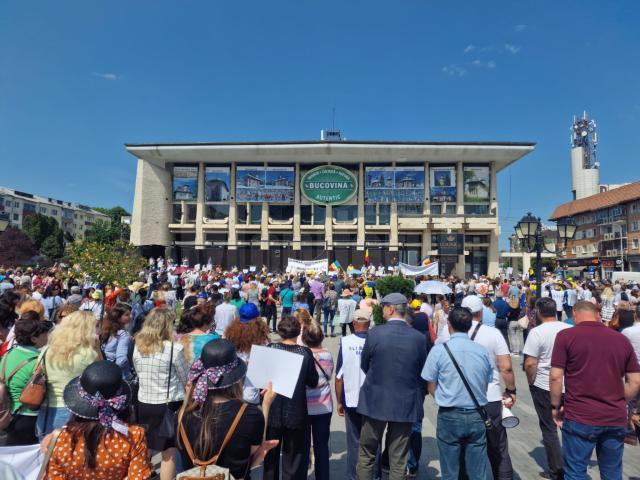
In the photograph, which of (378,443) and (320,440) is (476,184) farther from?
(320,440)

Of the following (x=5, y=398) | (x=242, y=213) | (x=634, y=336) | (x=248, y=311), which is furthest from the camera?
(x=242, y=213)

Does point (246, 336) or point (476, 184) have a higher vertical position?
point (476, 184)

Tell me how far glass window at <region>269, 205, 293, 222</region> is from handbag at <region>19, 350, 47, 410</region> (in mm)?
45788

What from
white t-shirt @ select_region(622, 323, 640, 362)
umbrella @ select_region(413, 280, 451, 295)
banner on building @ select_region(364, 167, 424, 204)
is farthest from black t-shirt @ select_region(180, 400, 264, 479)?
banner on building @ select_region(364, 167, 424, 204)

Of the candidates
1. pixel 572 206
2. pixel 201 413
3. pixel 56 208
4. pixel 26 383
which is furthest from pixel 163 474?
pixel 56 208

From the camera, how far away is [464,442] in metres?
3.43

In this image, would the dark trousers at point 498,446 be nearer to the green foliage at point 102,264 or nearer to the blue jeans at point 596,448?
the blue jeans at point 596,448

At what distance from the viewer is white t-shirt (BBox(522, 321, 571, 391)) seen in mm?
4242

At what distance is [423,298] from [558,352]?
18.3 ft

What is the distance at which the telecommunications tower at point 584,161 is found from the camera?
87375 mm

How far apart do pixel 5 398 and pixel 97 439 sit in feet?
6.61

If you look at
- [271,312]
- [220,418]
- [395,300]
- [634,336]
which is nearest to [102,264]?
[271,312]

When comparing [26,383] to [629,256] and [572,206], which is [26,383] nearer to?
[629,256]

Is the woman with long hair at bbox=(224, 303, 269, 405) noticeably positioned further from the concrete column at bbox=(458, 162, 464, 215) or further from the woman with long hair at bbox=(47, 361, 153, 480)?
the concrete column at bbox=(458, 162, 464, 215)
